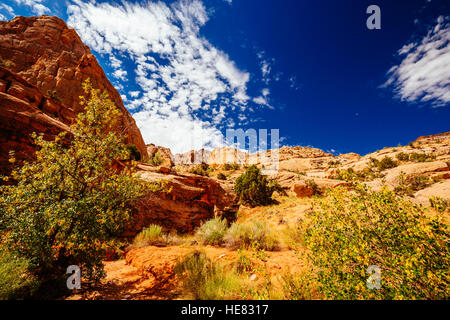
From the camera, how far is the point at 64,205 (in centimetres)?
319

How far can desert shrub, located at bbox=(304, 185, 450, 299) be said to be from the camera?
1.91m

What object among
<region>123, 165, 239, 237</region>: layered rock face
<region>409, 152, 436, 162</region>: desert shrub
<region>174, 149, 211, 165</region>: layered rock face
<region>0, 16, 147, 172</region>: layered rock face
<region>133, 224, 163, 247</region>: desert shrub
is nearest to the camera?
<region>133, 224, 163, 247</region>: desert shrub

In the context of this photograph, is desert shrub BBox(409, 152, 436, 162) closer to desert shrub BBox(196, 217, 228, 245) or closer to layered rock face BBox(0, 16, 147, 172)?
desert shrub BBox(196, 217, 228, 245)

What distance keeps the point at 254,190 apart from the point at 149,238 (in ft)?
29.7

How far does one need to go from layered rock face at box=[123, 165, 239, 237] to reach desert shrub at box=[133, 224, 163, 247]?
91 centimetres

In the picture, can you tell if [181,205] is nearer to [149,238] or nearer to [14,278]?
[149,238]

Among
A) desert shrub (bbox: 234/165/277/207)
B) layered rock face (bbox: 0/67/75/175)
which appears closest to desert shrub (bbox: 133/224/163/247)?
layered rock face (bbox: 0/67/75/175)

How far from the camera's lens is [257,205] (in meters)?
13.8

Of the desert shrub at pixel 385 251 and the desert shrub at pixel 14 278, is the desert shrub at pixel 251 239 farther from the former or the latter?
the desert shrub at pixel 14 278

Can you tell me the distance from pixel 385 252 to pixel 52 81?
118 ft

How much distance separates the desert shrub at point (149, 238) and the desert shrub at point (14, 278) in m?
3.95
